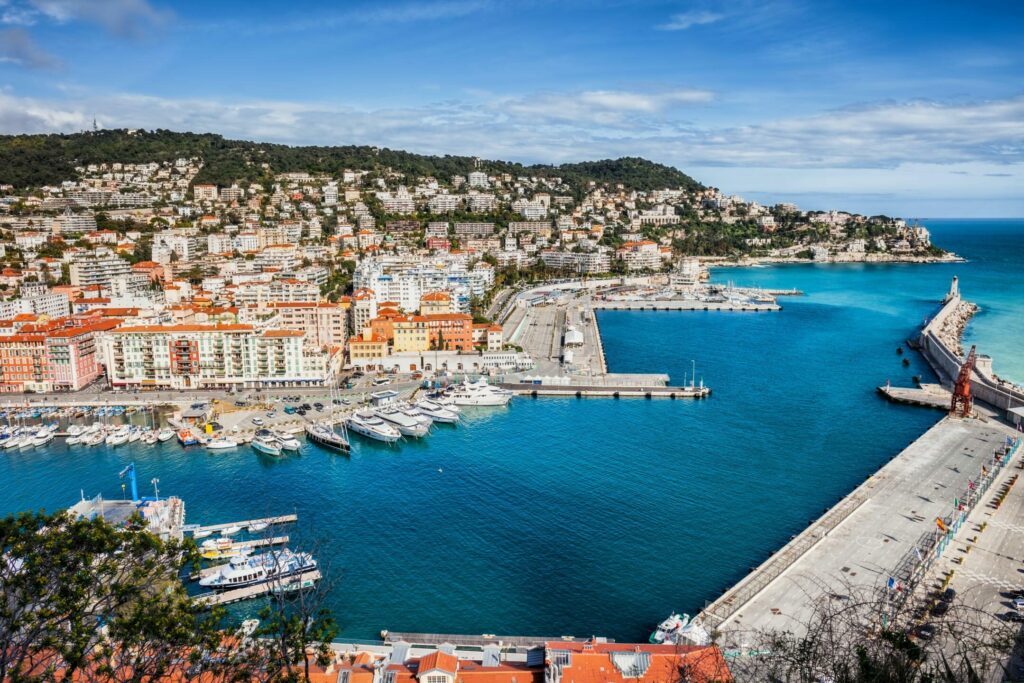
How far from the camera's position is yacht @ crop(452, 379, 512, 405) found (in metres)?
23.7

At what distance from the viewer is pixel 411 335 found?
93.6 ft

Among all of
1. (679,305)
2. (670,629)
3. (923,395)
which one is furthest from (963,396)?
(679,305)

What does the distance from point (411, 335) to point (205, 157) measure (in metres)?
54.7

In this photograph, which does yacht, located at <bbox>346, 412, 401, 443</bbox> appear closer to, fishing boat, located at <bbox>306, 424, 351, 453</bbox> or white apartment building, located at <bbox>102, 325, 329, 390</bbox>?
fishing boat, located at <bbox>306, 424, 351, 453</bbox>

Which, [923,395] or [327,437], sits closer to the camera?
[327,437]

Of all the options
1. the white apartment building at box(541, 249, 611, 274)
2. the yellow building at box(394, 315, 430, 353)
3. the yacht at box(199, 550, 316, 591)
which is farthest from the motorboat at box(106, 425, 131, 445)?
the white apartment building at box(541, 249, 611, 274)

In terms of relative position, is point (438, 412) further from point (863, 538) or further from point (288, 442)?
point (863, 538)

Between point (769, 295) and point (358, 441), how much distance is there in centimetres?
3837

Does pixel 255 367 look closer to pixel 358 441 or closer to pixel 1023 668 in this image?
pixel 358 441

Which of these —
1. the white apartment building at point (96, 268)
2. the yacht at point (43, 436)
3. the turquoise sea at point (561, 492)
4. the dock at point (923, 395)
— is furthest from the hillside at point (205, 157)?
the dock at point (923, 395)

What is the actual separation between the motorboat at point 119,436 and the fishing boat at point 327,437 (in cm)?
506

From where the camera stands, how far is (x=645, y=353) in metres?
31.8

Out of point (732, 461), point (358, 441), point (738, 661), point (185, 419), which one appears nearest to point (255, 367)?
point (185, 419)

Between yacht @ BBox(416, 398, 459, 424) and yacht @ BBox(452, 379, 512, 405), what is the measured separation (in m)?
0.84
